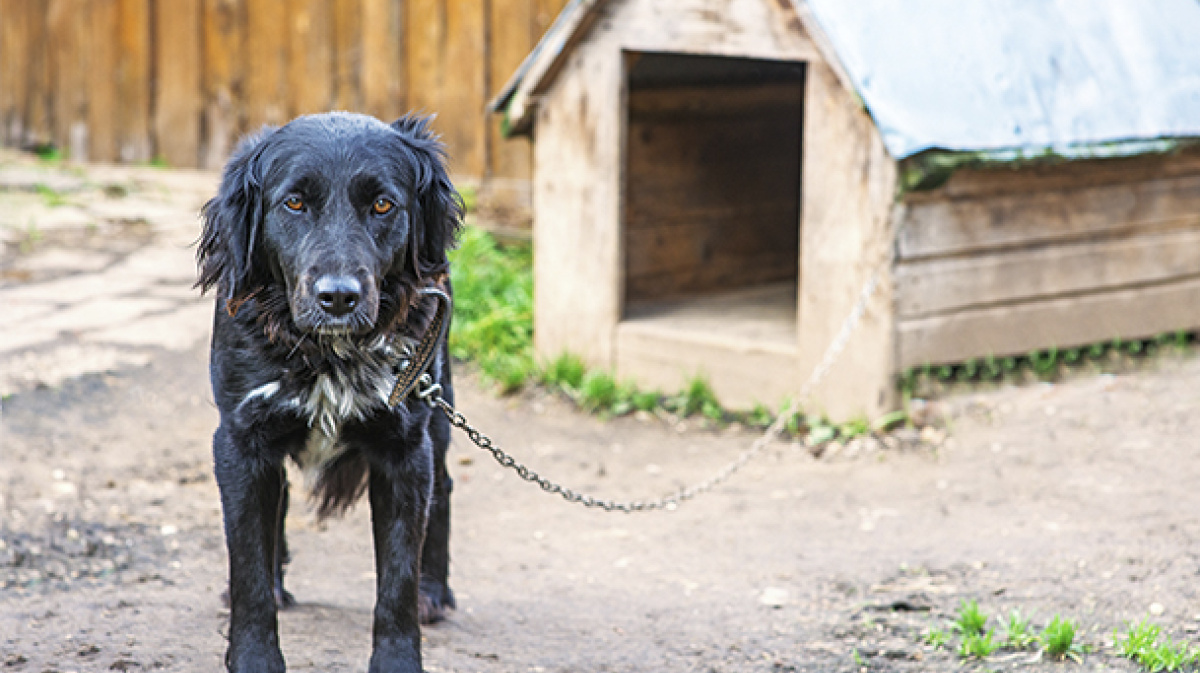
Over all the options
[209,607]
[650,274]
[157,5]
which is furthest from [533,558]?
[157,5]

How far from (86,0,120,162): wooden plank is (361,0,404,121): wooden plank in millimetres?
2499

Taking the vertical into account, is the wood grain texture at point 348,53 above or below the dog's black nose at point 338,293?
above

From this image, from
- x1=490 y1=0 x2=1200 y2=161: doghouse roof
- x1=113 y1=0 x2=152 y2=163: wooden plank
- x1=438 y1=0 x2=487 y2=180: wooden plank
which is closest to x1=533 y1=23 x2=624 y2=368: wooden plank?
x1=490 y1=0 x2=1200 y2=161: doghouse roof

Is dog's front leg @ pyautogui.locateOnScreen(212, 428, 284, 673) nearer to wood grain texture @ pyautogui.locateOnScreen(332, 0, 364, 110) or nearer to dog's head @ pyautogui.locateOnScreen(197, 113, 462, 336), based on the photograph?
dog's head @ pyautogui.locateOnScreen(197, 113, 462, 336)

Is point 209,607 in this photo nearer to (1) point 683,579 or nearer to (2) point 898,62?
(1) point 683,579

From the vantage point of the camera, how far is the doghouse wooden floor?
565 cm

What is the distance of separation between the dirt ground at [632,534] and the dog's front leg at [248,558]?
259mm

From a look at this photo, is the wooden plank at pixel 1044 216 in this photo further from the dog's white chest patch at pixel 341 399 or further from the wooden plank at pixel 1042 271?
the dog's white chest patch at pixel 341 399

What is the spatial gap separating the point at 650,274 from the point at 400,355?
12.7ft

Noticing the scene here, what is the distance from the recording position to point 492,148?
841 cm

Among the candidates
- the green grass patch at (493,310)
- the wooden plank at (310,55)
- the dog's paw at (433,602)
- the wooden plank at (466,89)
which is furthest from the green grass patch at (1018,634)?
the wooden plank at (310,55)

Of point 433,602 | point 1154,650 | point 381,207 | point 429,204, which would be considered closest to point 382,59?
point 433,602

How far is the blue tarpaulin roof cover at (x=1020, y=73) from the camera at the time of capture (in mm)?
5062

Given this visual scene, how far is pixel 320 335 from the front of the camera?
9.54 ft
